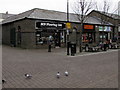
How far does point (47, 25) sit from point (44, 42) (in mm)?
2408

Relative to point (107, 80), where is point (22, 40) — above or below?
above

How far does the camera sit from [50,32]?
73.0 ft

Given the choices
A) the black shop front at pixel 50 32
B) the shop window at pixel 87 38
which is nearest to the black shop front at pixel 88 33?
the shop window at pixel 87 38

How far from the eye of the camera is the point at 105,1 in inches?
997

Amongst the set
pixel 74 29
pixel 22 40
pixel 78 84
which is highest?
pixel 74 29

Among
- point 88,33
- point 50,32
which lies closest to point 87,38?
point 88,33

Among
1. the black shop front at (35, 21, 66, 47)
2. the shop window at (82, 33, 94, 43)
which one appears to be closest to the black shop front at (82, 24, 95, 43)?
the shop window at (82, 33, 94, 43)

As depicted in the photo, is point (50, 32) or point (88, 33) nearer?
point (50, 32)

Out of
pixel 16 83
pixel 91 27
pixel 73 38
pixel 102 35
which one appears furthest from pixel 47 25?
pixel 16 83

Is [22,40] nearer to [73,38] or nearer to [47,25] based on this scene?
[47,25]

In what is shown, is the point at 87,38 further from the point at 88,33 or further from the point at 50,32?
the point at 50,32

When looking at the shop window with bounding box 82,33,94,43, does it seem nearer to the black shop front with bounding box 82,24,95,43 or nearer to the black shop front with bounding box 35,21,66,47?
the black shop front with bounding box 82,24,95,43

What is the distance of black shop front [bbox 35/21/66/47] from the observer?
69.6ft

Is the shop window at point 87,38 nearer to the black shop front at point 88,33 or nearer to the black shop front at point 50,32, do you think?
the black shop front at point 88,33
